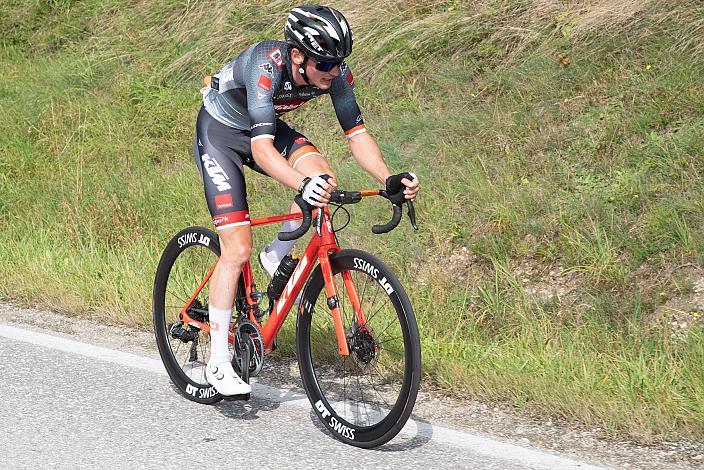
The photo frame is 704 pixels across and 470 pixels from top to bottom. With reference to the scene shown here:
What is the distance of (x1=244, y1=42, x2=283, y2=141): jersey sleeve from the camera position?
4875mm

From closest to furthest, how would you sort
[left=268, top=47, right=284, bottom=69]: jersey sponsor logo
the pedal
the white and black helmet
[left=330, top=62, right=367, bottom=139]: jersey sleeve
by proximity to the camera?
the white and black helmet < [left=268, top=47, right=284, bottom=69]: jersey sponsor logo < the pedal < [left=330, top=62, right=367, bottom=139]: jersey sleeve

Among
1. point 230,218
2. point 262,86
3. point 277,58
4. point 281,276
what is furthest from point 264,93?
point 281,276

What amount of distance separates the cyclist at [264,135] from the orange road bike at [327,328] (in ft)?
0.38

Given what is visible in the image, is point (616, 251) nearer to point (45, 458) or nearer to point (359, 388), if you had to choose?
point (359, 388)

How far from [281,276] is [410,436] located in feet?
3.21

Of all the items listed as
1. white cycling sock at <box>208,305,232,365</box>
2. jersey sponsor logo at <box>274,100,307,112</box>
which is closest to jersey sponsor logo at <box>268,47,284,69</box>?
jersey sponsor logo at <box>274,100,307,112</box>

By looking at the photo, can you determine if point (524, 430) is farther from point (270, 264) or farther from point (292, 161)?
point (292, 161)

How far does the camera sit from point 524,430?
488cm

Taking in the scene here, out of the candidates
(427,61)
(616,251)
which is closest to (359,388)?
(616,251)

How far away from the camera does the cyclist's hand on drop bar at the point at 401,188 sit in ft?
15.2

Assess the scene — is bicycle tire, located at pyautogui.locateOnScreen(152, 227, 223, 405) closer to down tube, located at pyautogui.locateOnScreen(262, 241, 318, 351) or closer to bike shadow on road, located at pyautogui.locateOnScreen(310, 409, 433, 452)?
down tube, located at pyautogui.locateOnScreen(262, 241, 318, 351)

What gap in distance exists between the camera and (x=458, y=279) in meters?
6.88

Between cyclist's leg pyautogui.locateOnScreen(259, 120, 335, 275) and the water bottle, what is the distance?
0.24m

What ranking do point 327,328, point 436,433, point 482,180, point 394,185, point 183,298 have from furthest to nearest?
point 482,180 → point 183,298 → point 327,328 → point 436,433 → point 394,185
